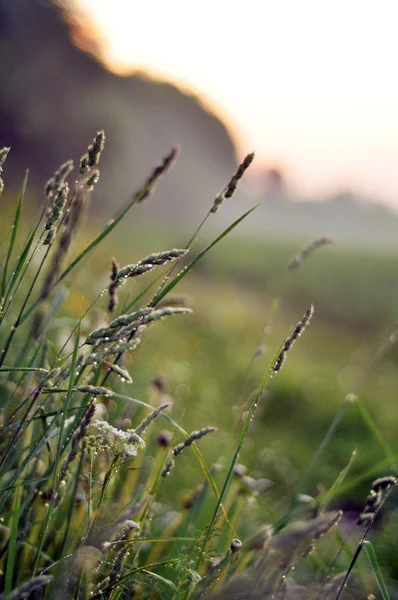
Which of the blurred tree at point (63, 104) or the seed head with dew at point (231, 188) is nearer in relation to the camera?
the seed head with dew at point (231, 188)

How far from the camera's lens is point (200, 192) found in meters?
42.8

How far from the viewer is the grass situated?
1.13m

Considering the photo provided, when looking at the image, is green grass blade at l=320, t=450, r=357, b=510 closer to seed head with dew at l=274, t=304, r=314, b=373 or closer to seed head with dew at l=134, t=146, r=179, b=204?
seed head with dew at l=274, t=304, r=314, b=373

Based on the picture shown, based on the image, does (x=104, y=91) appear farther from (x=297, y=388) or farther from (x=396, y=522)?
(x=396, y=522)

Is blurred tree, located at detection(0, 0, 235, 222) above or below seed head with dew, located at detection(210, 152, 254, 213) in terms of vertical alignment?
below

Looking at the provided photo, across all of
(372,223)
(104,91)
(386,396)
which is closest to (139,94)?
(104,91)

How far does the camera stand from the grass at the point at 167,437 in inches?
44.6

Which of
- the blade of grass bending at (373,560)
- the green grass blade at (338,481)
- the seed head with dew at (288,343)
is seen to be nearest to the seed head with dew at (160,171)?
the seed head with dew at (288,343)

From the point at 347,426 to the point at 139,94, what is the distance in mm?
27380

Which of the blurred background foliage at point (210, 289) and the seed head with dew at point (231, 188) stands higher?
the seed head with dew at point (231, 188)

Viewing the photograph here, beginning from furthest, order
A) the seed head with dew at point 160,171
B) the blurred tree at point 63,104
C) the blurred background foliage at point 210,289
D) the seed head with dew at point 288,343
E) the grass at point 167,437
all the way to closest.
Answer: the blurred tree at point 63,104, the blurred background foliage at point 210,289, the seed head with dew at point 160,171, the seed head with dew at point 288,343, the grass at point 167,437

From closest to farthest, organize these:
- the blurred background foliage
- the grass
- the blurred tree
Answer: the grass → the blurred background foliage → the blurred tree

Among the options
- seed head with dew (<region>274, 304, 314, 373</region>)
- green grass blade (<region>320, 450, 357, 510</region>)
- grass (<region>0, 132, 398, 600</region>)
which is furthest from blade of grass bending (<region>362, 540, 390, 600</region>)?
seed head with dew (<region>274, 304, 314, 373</region>)

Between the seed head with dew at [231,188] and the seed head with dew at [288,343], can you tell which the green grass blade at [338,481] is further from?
the seed head with dew at [231,188]
